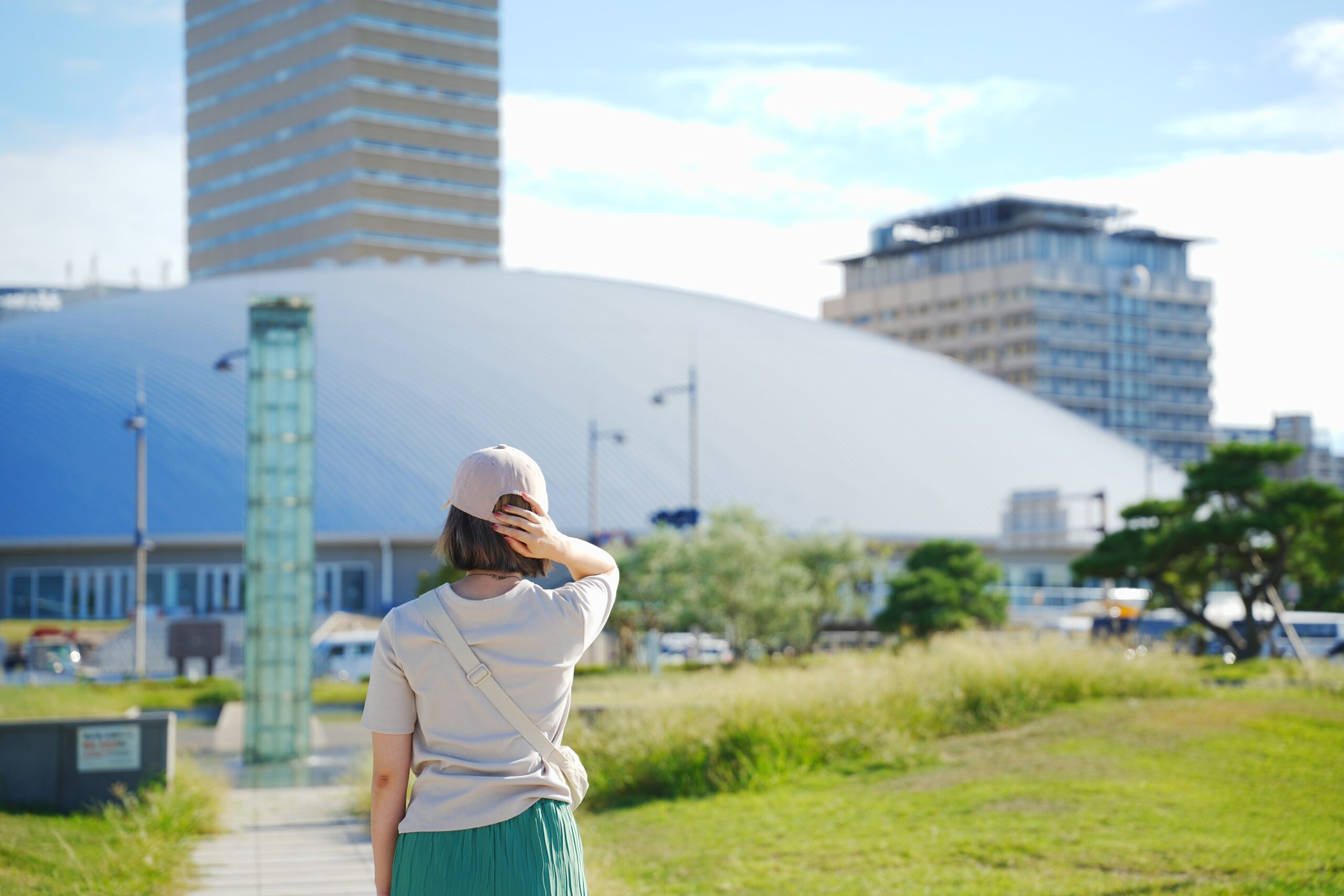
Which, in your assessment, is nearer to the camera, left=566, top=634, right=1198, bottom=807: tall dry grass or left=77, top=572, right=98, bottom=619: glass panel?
left=566, top=634, right=1198, bottom=807: tall dry grass

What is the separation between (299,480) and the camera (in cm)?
2111

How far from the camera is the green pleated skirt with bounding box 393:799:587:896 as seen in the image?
4367mm

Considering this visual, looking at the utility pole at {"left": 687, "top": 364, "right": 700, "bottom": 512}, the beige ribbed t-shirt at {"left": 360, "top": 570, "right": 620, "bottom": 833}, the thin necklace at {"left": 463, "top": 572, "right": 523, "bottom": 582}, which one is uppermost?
the utility pole at {"left": 687, "top": 364, "right": 700, "bottom": 512}

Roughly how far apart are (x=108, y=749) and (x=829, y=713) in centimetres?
676

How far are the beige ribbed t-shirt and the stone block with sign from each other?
9813 mm

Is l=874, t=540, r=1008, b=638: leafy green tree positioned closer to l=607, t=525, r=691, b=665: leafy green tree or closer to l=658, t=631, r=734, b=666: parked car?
l=658, t=631, r=734, b=666: parked car

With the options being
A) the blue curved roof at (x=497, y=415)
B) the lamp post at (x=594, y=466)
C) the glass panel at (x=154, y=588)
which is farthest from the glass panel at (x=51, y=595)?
the lamp post at (x=594, y=466)

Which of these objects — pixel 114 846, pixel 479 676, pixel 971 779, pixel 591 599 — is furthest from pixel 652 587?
pixel 479 676

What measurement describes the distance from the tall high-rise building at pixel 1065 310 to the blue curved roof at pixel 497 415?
66.9 meters

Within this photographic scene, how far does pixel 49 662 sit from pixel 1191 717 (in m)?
33.3

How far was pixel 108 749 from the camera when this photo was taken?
43.6ft

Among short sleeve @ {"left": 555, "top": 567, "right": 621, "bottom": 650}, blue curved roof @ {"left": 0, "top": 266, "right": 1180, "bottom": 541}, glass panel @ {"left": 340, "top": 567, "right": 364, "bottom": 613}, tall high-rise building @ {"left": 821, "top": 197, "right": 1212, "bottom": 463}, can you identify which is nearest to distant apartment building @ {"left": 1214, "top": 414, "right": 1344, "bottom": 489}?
tall high-rise building @ {"left": 821, "top": 197, "right": 1212, "bottom": 463}

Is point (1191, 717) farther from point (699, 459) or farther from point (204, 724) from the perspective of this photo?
point (699, 459)

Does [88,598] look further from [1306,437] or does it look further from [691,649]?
[1306,437]
